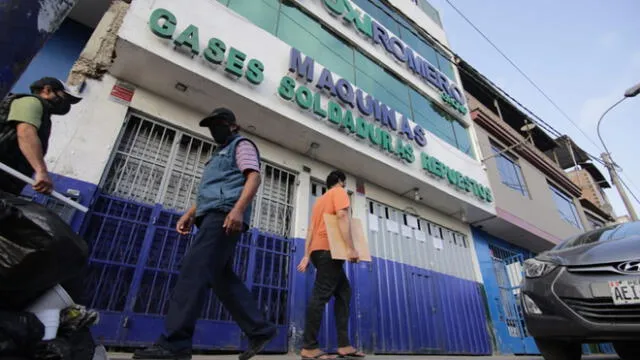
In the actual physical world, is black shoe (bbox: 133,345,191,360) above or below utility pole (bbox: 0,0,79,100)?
below

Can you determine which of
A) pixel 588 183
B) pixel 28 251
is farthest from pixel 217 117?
pixel 588 183

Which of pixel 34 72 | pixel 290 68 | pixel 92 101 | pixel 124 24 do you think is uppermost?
pixel 290 68

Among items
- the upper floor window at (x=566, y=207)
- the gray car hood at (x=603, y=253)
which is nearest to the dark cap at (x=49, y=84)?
the gray car hood at (x=603, y=253)

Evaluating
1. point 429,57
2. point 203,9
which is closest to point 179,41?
point 203,9

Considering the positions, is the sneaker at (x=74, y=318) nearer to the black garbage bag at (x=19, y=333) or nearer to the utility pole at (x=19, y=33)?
the black garbage bag at (x=19, y=333)

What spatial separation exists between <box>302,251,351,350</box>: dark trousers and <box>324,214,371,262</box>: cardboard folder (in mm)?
118

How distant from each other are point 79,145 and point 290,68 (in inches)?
122

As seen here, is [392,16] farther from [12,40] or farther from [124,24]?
[12,40]

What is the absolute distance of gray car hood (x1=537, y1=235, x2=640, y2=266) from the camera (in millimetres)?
2449

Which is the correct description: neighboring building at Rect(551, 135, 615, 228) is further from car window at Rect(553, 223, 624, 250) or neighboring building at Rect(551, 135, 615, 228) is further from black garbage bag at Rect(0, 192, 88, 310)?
black garbage bag at Rect(0, 192, 88, 310)

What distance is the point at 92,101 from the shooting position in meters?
3.65

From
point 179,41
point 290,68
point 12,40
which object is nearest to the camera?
point 12,40

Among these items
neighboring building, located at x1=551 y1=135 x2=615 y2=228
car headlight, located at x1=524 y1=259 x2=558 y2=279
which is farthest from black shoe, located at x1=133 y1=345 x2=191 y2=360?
neighboring building, located at x1=551 y1=135 x2=615 y2=228

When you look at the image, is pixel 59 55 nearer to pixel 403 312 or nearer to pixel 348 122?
pixel 348 122
